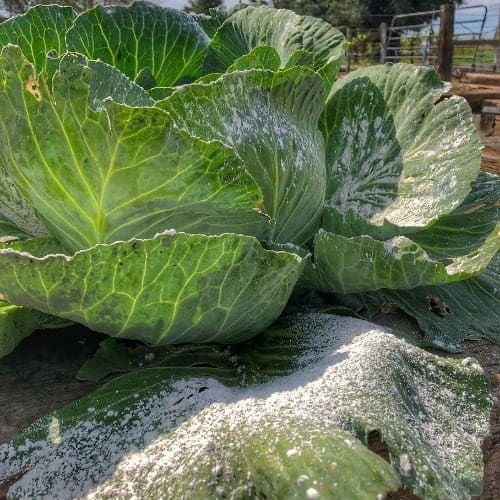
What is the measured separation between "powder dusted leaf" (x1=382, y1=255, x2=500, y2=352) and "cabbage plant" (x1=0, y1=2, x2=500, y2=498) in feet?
0.04

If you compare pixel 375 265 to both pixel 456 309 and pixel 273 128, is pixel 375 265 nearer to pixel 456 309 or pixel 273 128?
pixel 273 128

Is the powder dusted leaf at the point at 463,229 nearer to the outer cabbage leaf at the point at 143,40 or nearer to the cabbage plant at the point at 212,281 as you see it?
the cabbage plant at the point at 212,281

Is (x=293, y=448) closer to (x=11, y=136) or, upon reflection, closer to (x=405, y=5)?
(x=11, y=136)

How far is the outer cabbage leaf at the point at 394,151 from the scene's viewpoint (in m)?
1.54

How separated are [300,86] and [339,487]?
0.87 m

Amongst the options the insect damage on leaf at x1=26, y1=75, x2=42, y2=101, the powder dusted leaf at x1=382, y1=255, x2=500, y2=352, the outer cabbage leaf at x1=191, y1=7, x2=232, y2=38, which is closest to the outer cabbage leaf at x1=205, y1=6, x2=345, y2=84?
the outer cabbage leaf at x1=191, y1=7, x2=232, y2=38

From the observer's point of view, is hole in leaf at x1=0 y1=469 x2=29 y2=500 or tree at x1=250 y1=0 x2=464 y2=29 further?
tree at x1=250 y1=0 x2=464 y2=29

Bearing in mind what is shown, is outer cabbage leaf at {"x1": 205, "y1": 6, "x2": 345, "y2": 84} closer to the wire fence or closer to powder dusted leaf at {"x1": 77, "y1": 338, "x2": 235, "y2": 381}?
powder dusted leaf at {"x1": 77, "y1": 338, "x2": 235, "y2": 381}

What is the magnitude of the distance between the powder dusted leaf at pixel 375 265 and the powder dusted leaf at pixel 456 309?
21 cm

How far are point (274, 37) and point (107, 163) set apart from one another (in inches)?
41.4

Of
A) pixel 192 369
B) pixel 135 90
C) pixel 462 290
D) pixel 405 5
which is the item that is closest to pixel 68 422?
pixel 192 369

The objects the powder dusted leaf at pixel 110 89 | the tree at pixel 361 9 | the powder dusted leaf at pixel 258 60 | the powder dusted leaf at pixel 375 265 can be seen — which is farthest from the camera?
the tree at pixel 361 9

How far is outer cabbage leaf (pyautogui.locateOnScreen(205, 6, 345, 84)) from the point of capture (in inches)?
70.5

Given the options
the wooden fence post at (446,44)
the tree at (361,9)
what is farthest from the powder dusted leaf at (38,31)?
the tree at (361,9)
